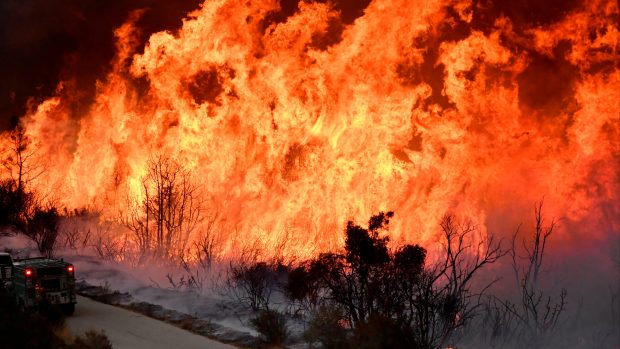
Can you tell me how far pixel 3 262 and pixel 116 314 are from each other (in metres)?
3.75

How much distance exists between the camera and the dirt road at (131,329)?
15.3 m

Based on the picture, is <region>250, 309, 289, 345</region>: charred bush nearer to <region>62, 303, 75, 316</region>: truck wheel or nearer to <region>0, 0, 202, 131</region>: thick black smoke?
<region>62, 303, 75, 316</region>: truck wheel

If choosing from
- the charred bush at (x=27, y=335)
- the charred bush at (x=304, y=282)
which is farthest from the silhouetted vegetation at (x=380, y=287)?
the charred bush at (x=27, y=335)

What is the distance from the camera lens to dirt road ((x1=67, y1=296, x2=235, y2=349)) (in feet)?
50.1

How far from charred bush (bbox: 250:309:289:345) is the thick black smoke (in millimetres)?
17874

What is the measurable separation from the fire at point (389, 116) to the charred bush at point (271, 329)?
8.04 m

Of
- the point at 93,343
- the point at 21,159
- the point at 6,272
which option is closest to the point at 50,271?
the point at 6,272

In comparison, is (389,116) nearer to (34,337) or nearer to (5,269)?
(5,269)

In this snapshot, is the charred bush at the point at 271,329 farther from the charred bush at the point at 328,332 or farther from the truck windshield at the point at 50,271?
the truck windshield at the point at 50,271

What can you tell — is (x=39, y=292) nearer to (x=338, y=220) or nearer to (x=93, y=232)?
(x=338, y=220)

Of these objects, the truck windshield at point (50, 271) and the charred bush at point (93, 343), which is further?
the truck windshield at point (50, 271)

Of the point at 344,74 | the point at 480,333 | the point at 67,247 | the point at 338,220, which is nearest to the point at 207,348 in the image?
the point at 480,333

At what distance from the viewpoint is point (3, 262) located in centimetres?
1988

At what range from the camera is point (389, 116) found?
24484 mm
